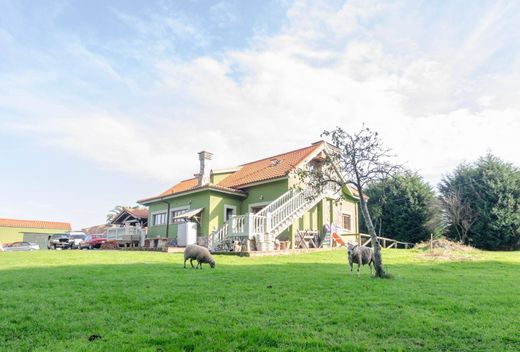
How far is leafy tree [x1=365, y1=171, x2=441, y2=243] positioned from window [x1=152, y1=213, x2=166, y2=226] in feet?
53.1

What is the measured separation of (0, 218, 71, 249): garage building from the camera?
5003 cm

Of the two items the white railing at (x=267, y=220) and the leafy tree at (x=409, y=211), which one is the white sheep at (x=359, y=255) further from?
the leafy tree at (x=409, y=211)

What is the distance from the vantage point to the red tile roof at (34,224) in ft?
166

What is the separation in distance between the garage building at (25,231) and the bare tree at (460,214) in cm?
4766

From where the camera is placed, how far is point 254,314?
5.68 meters

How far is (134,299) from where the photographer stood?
6.59 meters

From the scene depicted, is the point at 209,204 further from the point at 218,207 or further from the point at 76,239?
the point at 76,239

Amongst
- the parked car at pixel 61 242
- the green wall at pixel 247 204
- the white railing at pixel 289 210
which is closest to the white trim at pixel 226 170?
the green wall at pixel 247 204

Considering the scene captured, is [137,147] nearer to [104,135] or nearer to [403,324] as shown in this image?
[104,135]

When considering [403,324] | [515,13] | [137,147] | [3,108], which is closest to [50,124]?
[3,108]

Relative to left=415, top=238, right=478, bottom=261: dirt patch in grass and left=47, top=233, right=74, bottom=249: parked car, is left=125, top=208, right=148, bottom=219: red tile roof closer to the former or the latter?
left=47, top=233, right=74, bottom=249: parked car

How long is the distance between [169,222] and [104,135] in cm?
994

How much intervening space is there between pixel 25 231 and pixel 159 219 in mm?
34595

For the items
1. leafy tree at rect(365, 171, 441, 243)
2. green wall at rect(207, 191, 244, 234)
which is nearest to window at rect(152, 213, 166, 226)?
green wall at rect(207, 191, 244, 234)
